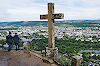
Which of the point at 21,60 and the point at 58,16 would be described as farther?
the point at 21,60

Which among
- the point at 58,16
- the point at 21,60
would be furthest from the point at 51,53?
the point at 58,16

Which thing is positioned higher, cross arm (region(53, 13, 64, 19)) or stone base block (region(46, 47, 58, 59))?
cross arm (region(53, 13, 64, 19))

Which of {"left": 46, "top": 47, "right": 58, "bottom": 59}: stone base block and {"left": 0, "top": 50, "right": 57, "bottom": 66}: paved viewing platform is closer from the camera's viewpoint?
{"left": 0, "top": 50, "right": 57, "bottom": 66}: paved viewing platform

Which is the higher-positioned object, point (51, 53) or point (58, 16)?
point (58, 16)

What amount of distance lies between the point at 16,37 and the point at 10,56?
3.00ft

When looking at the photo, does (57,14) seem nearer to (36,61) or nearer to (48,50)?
(48,50)

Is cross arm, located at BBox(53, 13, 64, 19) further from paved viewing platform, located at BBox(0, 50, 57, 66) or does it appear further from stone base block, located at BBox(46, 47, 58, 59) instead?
paved viewing platform, located at BBox(0, 50, 57, 66)

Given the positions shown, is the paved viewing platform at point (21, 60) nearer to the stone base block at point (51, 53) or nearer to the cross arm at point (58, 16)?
the stone base block at point (51, 53)

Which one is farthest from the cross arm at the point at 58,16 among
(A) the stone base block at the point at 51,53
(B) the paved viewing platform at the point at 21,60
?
(B) the paved viewing platform at the point at 21,60

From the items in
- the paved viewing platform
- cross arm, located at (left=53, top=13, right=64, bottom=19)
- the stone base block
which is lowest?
the paved viewing platform

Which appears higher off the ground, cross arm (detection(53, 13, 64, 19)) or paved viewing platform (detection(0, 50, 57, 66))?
cross arm (detection(53, 13, 64, 19))

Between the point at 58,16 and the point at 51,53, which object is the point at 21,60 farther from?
the point at 58,16

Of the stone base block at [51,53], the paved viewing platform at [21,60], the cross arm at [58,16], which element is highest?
the cross arm at [58,16]

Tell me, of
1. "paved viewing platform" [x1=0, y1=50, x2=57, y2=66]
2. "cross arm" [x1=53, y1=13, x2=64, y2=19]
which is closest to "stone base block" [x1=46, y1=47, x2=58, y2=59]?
"paved viewing platform" [x1=0, y1=50, x2=57, y2=66]
